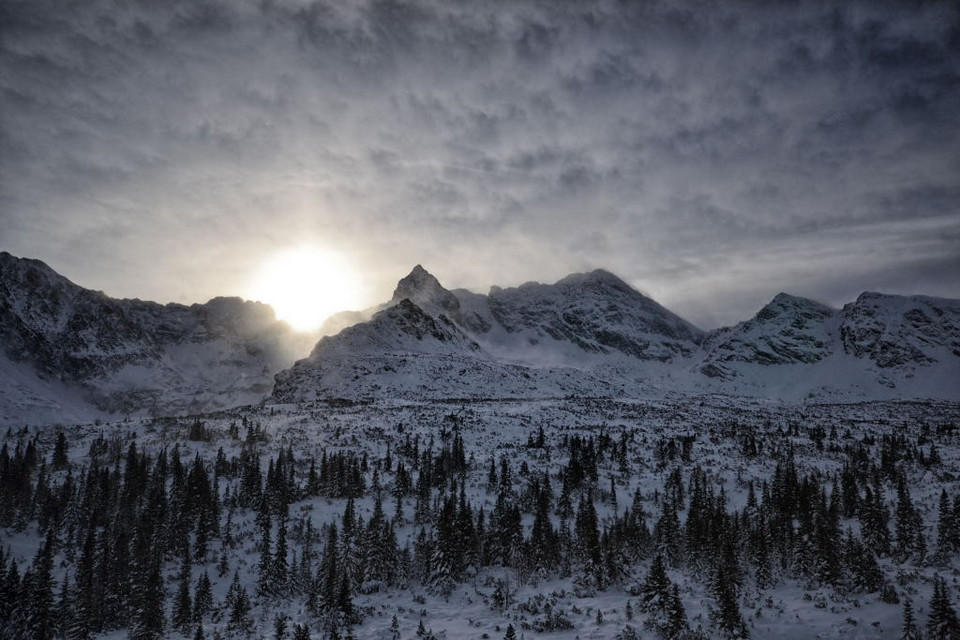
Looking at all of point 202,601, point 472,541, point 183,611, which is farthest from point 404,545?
point 183,611

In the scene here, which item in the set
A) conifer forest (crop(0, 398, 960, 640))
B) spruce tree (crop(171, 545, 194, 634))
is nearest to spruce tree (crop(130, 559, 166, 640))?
conifer forest (crop(0, 398, 960, 640))

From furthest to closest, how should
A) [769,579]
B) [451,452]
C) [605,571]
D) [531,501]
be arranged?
1. [451,452]
2. [531,501]
3. [605,571]
4. [769,579]

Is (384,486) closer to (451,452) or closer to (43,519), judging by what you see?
(451,452)

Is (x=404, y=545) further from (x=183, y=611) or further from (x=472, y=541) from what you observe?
(x=183, y=611)

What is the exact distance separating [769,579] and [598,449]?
50241 millimetres

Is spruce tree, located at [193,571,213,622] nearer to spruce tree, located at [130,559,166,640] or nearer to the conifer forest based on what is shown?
the conifer forest

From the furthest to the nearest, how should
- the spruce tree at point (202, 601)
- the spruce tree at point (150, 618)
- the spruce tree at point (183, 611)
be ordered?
the spruce tree at point (202, 601), the spruce tree at point (183, 611), the spruce tree at point (150, 618)

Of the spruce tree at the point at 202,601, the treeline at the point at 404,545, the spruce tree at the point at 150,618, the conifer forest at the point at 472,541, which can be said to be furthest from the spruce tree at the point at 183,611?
the spruce tree at the point at 150,618

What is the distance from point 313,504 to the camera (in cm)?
6275

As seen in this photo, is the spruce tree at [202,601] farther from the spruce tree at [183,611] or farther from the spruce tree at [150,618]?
the spruce tree at [150,618]

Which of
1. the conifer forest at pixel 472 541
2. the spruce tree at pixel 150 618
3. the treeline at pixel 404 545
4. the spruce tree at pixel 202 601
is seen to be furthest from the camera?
the spruce tree at pixel 202 601

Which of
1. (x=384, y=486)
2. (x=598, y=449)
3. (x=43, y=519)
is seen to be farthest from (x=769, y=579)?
(x=43, y=519)

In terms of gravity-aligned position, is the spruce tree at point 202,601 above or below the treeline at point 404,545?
below

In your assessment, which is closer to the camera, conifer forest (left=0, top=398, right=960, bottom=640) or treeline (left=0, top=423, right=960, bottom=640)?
conifer forest (left=0, top=398, right=960, bottom=640)
